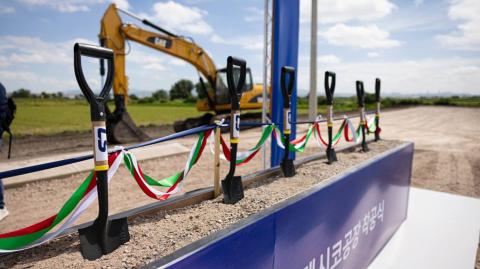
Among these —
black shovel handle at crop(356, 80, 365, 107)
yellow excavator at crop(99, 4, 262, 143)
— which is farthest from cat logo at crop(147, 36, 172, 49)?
black shovel handle at crop(356, 80, 365, 107)

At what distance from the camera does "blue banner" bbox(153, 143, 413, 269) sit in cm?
138

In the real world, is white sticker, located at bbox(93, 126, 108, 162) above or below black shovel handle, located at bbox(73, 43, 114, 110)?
below

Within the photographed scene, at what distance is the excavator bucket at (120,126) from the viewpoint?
9.13 meters

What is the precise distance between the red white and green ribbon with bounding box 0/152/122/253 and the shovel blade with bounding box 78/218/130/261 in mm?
101

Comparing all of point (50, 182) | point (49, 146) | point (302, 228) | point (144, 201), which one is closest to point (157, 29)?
point (49, 146)

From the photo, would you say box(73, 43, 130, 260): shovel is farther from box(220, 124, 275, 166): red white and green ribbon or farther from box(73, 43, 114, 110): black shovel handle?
box(220, 124, 275, 166): red white and green ribbon

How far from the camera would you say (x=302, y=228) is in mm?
1931

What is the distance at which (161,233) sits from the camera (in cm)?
155

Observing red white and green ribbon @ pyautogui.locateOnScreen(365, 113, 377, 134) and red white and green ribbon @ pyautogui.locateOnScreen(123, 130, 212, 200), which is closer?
red white and green ribbon @ pyautogui.locateOnScreen(123, 130, 212, 200)

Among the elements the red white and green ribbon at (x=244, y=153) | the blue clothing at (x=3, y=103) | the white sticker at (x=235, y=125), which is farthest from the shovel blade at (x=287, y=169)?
the blue clothing at (x=3, y=103)

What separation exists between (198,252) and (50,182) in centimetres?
532

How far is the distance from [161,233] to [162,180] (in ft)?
1.42

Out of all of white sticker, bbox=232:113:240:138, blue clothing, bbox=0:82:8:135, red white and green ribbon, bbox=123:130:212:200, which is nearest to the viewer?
red white and green ribbon, bbox=123:130:212:200

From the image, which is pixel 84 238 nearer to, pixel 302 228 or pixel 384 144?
pixel 302 228
